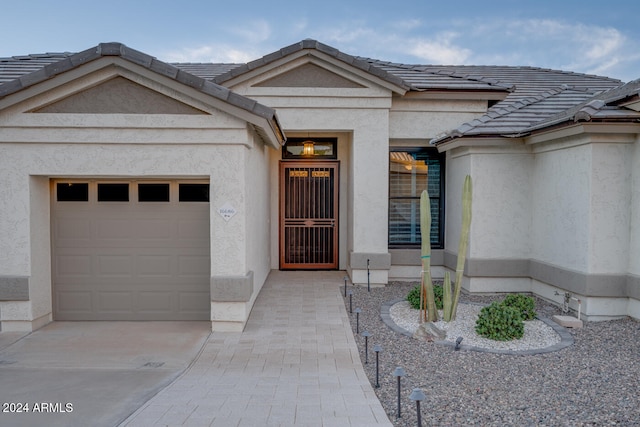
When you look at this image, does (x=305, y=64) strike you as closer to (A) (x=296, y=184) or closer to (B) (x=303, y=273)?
(A) (x=296, y=184)

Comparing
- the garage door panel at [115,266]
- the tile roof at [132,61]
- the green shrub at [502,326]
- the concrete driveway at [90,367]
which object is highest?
the tile roof at [132,61]

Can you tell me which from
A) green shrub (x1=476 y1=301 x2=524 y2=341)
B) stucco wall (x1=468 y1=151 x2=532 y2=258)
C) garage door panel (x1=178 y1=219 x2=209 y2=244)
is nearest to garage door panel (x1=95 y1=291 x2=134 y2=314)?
garage door panel (x1=178 y1=219 x2=209 y2=244)

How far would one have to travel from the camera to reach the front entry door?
1263 centimetres

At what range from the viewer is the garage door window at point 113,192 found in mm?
7895

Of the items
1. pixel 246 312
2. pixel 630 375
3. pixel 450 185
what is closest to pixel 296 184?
pixel 450 185

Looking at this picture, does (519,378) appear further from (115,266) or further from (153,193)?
(115,266)

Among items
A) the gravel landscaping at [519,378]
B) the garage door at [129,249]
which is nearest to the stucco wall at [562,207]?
the gravel landscaping at [519,378]

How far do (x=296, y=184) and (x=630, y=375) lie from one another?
29.3 ft

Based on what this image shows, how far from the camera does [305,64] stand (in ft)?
35.1

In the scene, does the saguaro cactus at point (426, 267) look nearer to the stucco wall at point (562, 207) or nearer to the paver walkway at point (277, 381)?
the paver walkway at point (277, 381)

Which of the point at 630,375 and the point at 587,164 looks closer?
the point at 630,375

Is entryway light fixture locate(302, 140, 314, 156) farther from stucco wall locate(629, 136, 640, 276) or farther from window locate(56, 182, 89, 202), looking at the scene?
stucco wall locate(629, 136, 640, 276)

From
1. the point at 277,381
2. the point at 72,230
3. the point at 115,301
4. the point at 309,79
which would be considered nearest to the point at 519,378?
the point at 277,381

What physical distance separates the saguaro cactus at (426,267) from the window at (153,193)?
4477mm
